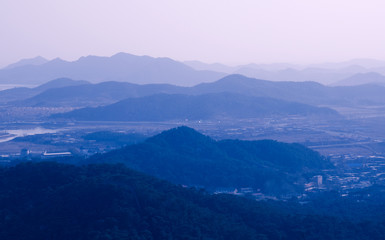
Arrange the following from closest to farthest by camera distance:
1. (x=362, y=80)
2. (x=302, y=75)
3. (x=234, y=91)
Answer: (x=234, y=91) → (x=362, y=80) → (x=302, y=75)

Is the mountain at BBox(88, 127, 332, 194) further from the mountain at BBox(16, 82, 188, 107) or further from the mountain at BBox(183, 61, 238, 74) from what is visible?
the mountain at BBox(183, 61, 238, 74)

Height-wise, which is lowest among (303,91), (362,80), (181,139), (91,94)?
(181,139)

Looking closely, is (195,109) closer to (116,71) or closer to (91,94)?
(91,94)

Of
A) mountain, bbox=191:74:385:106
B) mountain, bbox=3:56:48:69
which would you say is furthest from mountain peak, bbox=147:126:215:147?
mountain, bbox=3:56:48:69

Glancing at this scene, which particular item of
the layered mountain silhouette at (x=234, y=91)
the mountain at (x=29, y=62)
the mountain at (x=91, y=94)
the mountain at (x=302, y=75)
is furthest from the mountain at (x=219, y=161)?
the mountain at (x=29, y=62)

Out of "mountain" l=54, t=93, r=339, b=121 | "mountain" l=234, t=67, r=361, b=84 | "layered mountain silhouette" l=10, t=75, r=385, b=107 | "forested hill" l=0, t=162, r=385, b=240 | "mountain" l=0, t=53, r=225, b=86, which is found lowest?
"forested hill" l=0, t=162, r=385, b=240

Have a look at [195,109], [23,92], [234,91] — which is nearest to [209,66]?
[23,92]

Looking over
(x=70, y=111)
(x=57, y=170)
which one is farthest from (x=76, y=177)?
(x=70, y=111)
